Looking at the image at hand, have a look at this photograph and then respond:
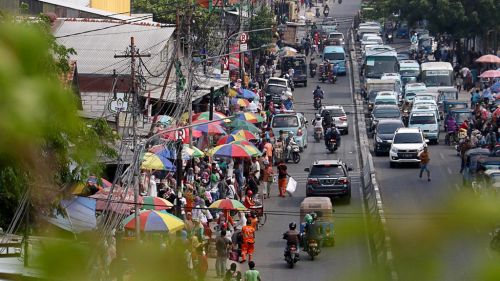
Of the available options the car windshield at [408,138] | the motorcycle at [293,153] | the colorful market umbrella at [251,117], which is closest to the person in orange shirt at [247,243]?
the car windshield at [408,138]

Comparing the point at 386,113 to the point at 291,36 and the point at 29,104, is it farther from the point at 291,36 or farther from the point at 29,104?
the point at 29,104

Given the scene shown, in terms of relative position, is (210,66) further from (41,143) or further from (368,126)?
(41,143)

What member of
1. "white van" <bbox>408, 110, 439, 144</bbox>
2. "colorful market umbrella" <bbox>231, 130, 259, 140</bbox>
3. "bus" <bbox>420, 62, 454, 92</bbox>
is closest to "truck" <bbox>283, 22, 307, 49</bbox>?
"bus" <bbox>420, 62, 454, 92</bbox>

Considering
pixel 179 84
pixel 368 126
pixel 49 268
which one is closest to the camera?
pixel 49 268

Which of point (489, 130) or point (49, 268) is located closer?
point (49, 268)

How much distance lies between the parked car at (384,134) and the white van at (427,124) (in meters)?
0.93

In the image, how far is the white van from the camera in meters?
42.9

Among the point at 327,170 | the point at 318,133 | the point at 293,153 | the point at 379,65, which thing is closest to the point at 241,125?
the point at 293,153

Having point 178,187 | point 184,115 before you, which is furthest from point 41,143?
point 184,115

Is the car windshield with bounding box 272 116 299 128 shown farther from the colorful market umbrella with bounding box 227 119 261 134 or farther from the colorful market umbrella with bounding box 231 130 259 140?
the colorful market umbrella with bounding box 231 130 259 140

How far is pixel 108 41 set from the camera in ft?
127

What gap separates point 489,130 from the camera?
3962 centimetres

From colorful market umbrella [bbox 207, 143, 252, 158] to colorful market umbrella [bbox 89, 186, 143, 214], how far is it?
362 inches

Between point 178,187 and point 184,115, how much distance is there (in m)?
9.22
